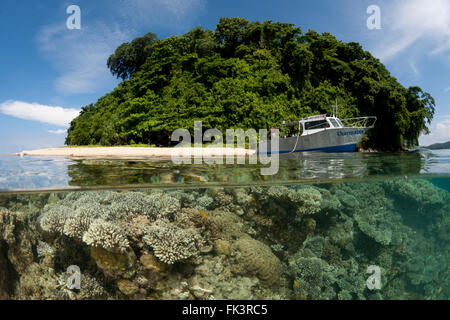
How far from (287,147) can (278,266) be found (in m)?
12.8

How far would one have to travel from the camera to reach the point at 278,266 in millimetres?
5012

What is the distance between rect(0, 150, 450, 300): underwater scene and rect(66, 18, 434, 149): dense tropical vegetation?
18441mm

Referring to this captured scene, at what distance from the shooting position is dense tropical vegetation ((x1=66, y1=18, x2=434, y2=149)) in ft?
84.1

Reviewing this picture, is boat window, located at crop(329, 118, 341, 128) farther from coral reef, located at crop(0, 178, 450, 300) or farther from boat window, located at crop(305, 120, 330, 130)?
coral reef, located at crop(0, 178, 450, 300)

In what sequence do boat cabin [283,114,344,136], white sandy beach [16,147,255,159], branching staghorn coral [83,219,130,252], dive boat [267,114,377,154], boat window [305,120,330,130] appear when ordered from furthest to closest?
1. boat window [305,120,330,130]
2. boat cabin [283,114,344,136]
3. dive boat [267,114,377,154]
4. white sandy beach [16,147,255,159]
5. branching staghorn coral [83,219,130,252]

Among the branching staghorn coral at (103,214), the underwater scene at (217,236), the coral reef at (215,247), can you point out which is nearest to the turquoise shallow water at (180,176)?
the underwater scene at (217,236)

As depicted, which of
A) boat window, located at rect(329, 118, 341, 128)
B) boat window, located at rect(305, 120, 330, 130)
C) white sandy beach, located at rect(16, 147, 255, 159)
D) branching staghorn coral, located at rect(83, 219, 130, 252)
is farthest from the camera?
boat window, located at rect(329, 118, 341, 128)

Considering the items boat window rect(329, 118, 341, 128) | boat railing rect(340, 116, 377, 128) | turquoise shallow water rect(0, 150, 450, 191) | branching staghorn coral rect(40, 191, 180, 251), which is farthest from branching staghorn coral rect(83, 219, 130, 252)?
boat railing rect(340, 116, 377, 128)

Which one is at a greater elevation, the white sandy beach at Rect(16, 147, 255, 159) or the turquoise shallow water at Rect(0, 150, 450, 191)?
the white sandy beach at Rect(16, 147, 255, 159)

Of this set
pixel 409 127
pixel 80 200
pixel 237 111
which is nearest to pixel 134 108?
pixel 237 111

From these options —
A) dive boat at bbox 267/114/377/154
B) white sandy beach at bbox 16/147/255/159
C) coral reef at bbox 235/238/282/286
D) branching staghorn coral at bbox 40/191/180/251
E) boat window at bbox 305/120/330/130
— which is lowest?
coral reef at bbox 235/238/282/286

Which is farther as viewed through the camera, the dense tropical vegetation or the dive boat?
the dense tropical vegetation

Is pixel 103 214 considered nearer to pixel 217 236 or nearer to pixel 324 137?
pixel 217 236
